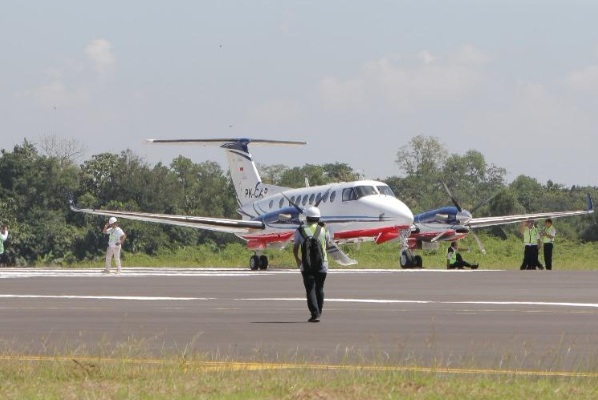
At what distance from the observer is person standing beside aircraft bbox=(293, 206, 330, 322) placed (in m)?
21.3

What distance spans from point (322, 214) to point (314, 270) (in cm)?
3153

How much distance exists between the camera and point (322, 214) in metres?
52.8

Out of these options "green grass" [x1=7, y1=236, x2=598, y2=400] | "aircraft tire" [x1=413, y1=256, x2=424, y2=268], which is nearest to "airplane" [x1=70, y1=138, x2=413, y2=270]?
"aircraft tire" [x1=413, y1=256, x2=424, y2=268]

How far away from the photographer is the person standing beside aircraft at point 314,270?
→ 69.9 feet

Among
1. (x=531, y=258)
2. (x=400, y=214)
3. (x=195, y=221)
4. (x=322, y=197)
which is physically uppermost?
(x=322, y=197)

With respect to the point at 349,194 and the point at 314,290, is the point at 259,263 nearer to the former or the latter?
the point at 349,194

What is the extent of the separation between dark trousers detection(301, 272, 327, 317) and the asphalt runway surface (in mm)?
248

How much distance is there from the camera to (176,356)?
1556 centimetres

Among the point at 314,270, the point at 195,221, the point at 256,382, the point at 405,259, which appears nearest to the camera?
the point at 256,382

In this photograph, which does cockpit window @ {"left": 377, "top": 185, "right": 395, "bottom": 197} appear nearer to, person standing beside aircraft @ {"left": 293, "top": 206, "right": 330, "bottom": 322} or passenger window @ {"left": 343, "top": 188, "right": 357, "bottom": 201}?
passenger window @ {"left": 343, "top": 188, "right": 357, "bottom": 201}

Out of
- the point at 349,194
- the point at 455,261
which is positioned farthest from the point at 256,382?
the point at 455,261

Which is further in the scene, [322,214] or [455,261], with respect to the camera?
[322,214]

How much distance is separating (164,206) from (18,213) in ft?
42.7

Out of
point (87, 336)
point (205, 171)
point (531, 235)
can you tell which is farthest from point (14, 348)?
point (205, 171)
